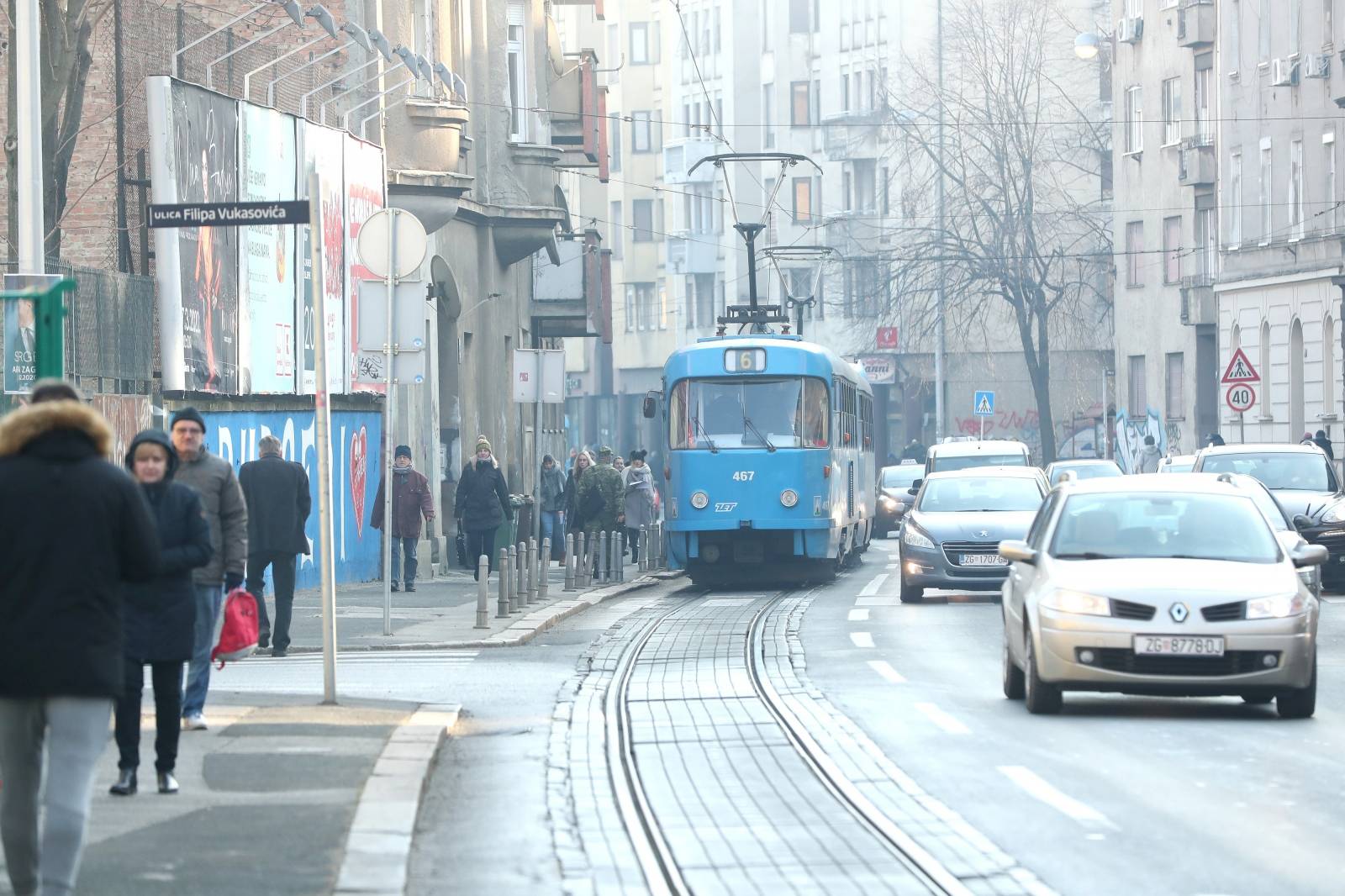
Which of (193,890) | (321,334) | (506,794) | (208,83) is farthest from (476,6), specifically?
(193,890)

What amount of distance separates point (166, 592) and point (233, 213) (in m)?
3.63

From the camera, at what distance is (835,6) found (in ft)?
286

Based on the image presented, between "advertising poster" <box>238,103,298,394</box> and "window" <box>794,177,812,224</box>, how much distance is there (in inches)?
2338

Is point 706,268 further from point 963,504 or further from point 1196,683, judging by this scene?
point 1196,683

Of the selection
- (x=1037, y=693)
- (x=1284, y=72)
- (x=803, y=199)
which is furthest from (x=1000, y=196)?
(x=1037, y=693)

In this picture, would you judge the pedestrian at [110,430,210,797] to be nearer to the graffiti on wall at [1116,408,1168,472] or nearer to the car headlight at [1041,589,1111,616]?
the car headlight at [1041,589,1111,616]

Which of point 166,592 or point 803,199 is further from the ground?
point 803,199

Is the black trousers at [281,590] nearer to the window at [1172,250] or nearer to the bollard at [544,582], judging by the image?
the bollard at [544,582]

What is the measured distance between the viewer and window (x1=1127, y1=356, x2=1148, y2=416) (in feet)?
214

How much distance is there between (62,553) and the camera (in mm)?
7086

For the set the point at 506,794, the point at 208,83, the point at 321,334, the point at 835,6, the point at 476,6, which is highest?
the point at 835,6

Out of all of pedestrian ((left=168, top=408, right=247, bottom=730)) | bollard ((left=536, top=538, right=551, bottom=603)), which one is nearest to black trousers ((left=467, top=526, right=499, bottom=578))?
bollard ((left=536, top=538, right=551, bottom=603))

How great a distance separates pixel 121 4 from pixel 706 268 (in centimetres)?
6783

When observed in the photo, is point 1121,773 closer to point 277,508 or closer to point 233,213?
point 233,213
